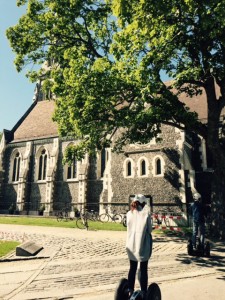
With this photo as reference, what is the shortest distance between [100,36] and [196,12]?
24.3ft

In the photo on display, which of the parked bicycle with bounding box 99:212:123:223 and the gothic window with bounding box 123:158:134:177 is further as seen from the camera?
the gothic window with bounding box 123:158:134:177

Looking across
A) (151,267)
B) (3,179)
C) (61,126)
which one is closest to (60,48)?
(61,126)

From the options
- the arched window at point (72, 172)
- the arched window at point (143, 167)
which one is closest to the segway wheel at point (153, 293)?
the arched window at point (143, 167)

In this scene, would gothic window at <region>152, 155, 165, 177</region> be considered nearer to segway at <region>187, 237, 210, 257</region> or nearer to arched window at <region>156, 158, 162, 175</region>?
arched window at <region>156, 158, 162, 175</region>

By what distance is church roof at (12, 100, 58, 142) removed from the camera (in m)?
31.8

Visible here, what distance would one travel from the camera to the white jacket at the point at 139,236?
4145 mm

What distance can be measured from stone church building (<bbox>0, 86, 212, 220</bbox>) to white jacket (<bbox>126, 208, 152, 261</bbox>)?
15.5 meters

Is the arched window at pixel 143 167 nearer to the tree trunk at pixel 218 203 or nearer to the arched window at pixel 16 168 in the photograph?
the tree trunk at pixel 218 203

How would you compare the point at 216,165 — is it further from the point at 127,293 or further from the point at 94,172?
the point at 94,172

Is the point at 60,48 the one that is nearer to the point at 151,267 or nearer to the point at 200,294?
the point at 151,267

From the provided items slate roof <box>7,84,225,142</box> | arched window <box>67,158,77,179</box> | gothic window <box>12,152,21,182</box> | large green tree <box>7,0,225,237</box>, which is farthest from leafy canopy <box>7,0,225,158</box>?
gothic window <box>12,152,21,182</box>

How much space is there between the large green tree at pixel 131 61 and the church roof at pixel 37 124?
629 inches

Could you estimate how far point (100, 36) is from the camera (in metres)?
15.7

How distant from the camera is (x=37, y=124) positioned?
33.9 meters
